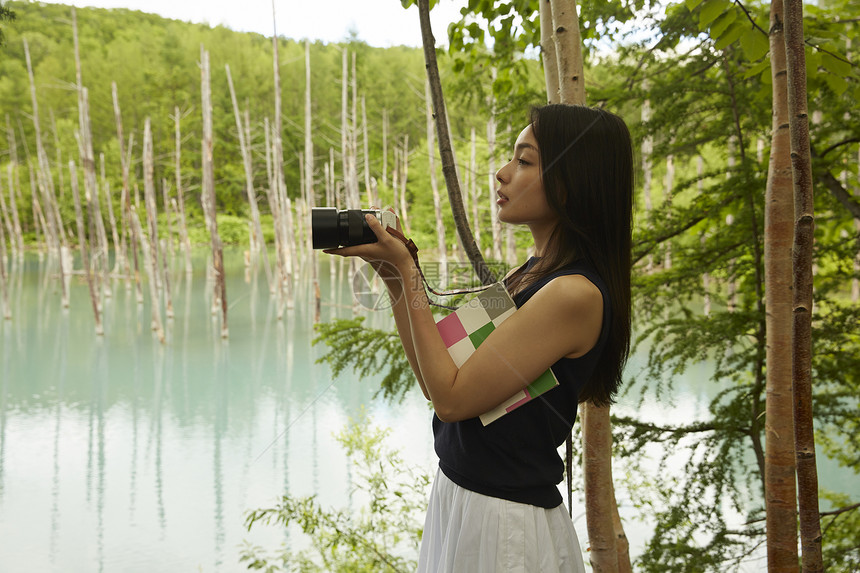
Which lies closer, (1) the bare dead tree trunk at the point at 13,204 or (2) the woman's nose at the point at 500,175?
(2) the woman's nose at the point at 500,175

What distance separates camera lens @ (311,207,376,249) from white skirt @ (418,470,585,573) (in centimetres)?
32

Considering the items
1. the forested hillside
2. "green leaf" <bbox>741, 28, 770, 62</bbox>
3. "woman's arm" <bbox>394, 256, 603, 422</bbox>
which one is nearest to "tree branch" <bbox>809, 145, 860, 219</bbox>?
"green leaf" <bbox>741, 28, 770, 62</bbox>

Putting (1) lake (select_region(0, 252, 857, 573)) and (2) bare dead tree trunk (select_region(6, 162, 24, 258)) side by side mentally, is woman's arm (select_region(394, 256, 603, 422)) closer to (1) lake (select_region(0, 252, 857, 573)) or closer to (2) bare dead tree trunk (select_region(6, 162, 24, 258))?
(1) lake (select_region(0, 252, 857, 573))

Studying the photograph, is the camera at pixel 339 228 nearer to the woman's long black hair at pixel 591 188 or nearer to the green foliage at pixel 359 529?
the woman's long black hair at pixel 591 188

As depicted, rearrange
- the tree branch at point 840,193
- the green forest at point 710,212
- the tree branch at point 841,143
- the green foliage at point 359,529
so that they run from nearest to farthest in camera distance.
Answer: the green forest at point 710,212 < the tree branch at point 841,143 < the tree branch at point 840,193 < the green foliage at point 359,529

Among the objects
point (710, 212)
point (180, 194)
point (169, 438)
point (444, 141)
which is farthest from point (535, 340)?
point (180, 194)

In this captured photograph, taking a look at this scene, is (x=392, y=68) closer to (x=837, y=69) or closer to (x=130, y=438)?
(x=130, y=438)

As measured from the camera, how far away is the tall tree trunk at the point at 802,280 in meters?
0.78

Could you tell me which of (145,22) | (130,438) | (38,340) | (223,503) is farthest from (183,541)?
(145,22)

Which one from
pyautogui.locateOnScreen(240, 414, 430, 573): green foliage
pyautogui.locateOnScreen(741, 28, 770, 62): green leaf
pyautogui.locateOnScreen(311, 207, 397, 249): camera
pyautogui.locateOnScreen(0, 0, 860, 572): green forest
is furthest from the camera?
pyautogui.locateOnScreen(240, 414, 430, 573): green foliage

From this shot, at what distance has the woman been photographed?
65 centimetres

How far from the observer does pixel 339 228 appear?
63 centimetres

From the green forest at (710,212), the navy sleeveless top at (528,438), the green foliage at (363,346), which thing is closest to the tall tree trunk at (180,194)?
the green forest at (710,212)

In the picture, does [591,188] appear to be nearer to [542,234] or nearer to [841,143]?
[542,234]
